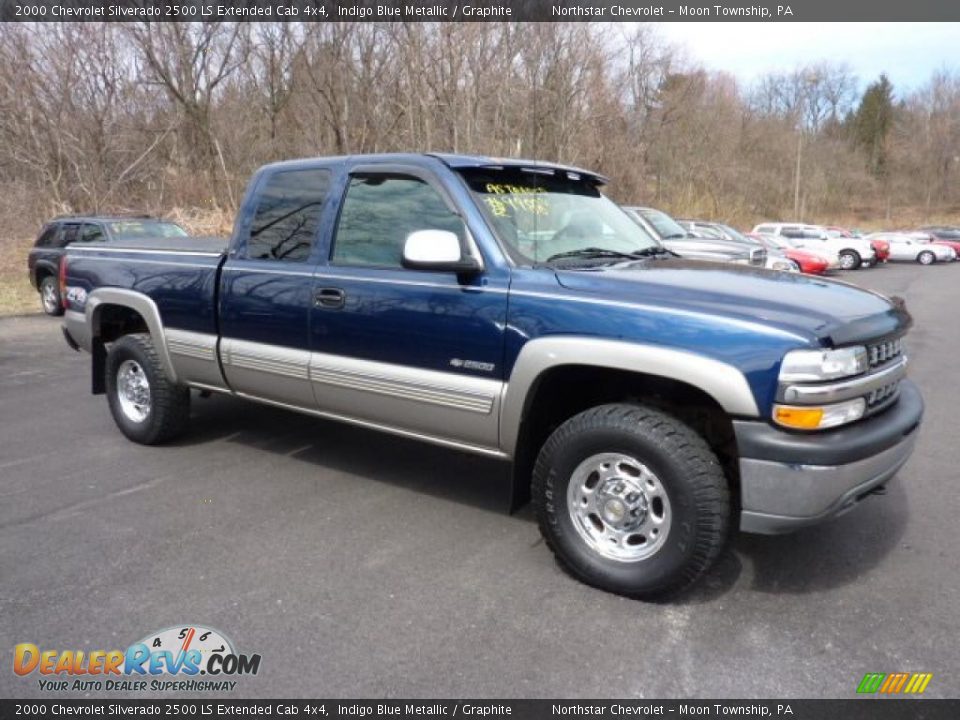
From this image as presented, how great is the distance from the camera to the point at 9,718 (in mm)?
2605

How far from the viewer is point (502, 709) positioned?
267 centimetres

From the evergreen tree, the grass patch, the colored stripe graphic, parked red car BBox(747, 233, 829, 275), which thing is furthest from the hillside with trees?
the evergreen tree

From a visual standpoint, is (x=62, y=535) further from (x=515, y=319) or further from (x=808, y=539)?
(x=808, y=539)

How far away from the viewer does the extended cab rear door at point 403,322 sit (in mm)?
3666

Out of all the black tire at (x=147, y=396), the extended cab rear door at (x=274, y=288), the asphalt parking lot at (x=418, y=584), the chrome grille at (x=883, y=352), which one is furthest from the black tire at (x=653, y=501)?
the black tire at (x=147, y=396)

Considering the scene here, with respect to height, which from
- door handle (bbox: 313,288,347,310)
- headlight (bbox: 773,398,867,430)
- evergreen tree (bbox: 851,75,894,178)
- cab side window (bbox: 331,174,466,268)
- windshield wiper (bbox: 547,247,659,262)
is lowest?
headlight (bbox: 773,398,867,430)

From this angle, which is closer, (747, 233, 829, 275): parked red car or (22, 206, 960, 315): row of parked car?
(22, 206, 960, 315): row of parked car

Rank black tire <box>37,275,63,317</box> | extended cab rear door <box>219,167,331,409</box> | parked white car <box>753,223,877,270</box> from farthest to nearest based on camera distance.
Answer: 1. parked white car <box>753,223,877,270</box>
2. black tire <box>37,275,63,317</box>
3. extended cab rear door <box>219,167,331,409</box>

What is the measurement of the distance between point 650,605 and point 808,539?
3.99 ft

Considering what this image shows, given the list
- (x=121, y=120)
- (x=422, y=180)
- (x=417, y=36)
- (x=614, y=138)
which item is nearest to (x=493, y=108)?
(x=614, y=138)

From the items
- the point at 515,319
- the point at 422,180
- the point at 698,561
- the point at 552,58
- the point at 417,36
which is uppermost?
the point at 417,36

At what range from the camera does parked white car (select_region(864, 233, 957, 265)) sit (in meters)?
33.2

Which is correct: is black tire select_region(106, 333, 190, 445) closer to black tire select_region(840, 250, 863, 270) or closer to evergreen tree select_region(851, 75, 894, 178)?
black tire select_region(840, 250, 863, 270)

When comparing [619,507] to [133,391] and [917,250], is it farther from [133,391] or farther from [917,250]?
[917,250]
